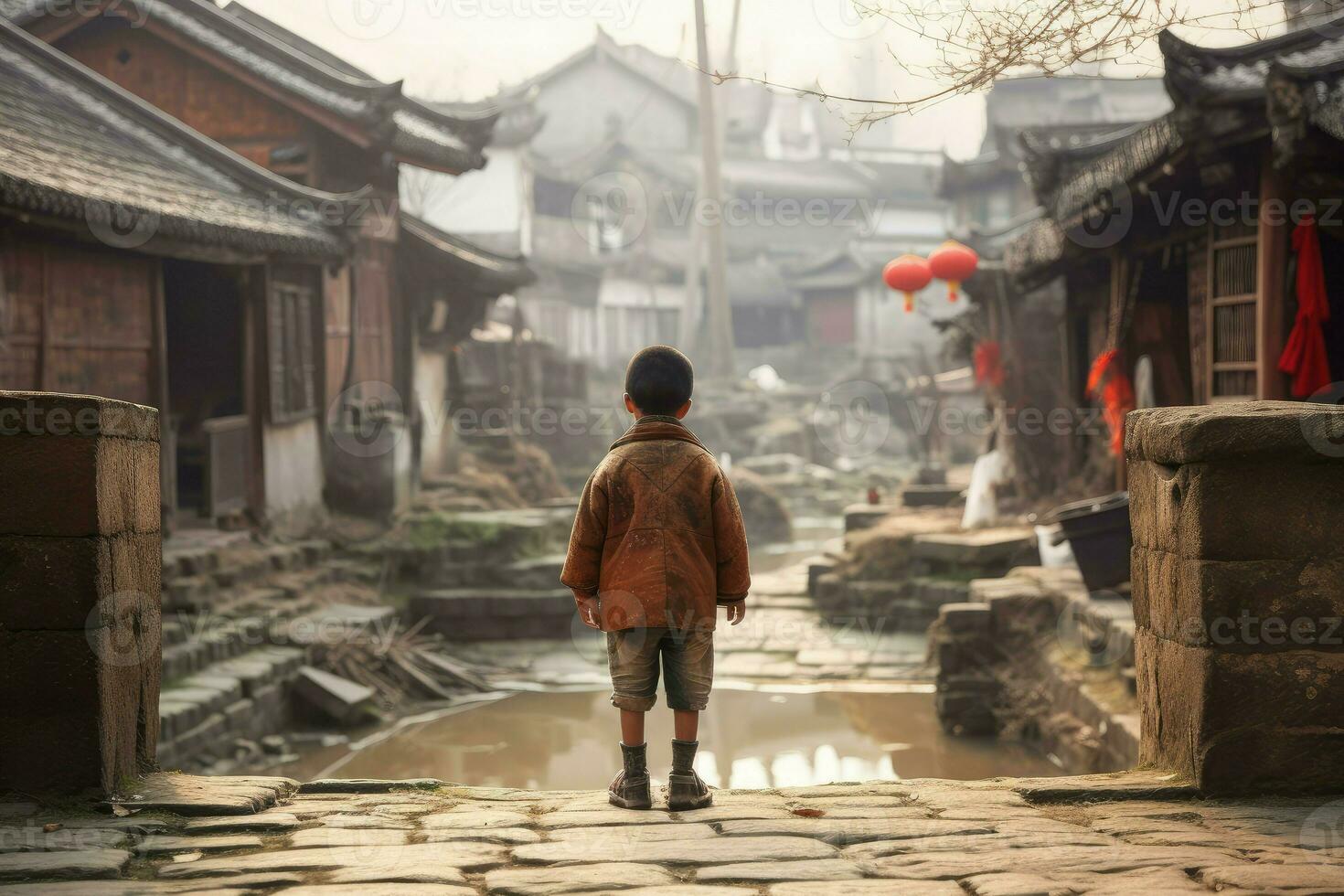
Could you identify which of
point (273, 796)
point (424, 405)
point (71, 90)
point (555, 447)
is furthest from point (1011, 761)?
point (555, 447)

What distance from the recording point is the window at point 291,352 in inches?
542

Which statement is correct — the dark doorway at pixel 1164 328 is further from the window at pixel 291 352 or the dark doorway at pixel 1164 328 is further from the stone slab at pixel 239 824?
Result: the stone slab at pixel 239 824

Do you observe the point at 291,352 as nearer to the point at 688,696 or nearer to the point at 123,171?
the point at 123,171

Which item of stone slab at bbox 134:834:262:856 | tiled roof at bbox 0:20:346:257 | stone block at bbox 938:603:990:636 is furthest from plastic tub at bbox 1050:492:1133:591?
tiled roof at bbox 0:20:346:257

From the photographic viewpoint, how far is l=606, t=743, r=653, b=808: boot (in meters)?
4.59

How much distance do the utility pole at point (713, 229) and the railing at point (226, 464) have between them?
2020cm

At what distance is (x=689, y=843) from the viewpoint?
400 centimetres

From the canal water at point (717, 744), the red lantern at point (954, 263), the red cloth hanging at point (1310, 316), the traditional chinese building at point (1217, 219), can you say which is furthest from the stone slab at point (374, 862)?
the red lantern at point (954, 263)

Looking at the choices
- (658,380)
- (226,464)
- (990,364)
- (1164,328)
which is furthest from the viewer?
(990,364)

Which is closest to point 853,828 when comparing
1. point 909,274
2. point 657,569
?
point 657,569

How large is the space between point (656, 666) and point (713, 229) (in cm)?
3109

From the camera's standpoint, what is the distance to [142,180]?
11422 millimetres

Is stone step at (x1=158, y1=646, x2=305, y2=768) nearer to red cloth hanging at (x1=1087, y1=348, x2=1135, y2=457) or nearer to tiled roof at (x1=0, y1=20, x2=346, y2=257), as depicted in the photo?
tiled roof at (x1=0, y1=20, x2=346, y2=257)

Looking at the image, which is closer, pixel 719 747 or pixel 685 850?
pixel 685 850
